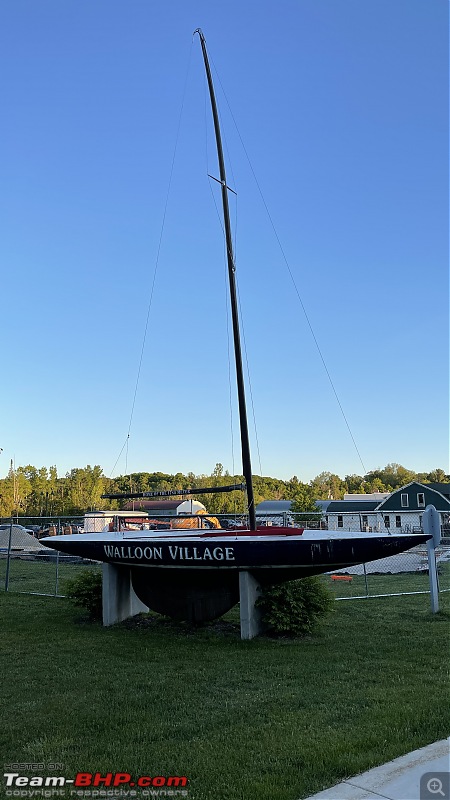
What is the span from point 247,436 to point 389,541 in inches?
135

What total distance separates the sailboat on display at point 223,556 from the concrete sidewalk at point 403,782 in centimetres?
420

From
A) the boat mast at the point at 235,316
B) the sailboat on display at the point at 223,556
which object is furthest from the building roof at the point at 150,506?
the sailboat on display at the point at 223,556

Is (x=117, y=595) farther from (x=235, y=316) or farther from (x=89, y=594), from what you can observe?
(x=235, y=316)

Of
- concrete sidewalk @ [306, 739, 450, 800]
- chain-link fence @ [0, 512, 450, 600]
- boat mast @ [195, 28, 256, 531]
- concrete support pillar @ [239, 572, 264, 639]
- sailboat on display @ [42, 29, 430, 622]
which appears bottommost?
chain-link fence @ [0, 512, 450, 600]

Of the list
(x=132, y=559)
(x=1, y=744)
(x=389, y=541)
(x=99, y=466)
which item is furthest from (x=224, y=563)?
(x=99, y=466)

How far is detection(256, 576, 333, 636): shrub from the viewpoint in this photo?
8539 millimetres

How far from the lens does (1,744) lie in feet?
15.4

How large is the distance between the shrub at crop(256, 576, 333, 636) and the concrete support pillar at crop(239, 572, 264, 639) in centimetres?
10

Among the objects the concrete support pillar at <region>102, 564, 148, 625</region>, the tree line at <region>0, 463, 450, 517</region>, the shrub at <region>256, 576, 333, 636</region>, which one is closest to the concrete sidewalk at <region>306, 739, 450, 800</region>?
the shrub at <region>256, 576, 333, 636</region>

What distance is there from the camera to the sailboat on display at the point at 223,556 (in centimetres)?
835

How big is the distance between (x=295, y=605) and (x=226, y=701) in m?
3.18

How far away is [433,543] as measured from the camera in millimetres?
9570

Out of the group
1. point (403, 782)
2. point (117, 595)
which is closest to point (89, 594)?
point (117, 595)

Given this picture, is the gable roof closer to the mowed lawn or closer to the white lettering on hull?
the mowed lawn
